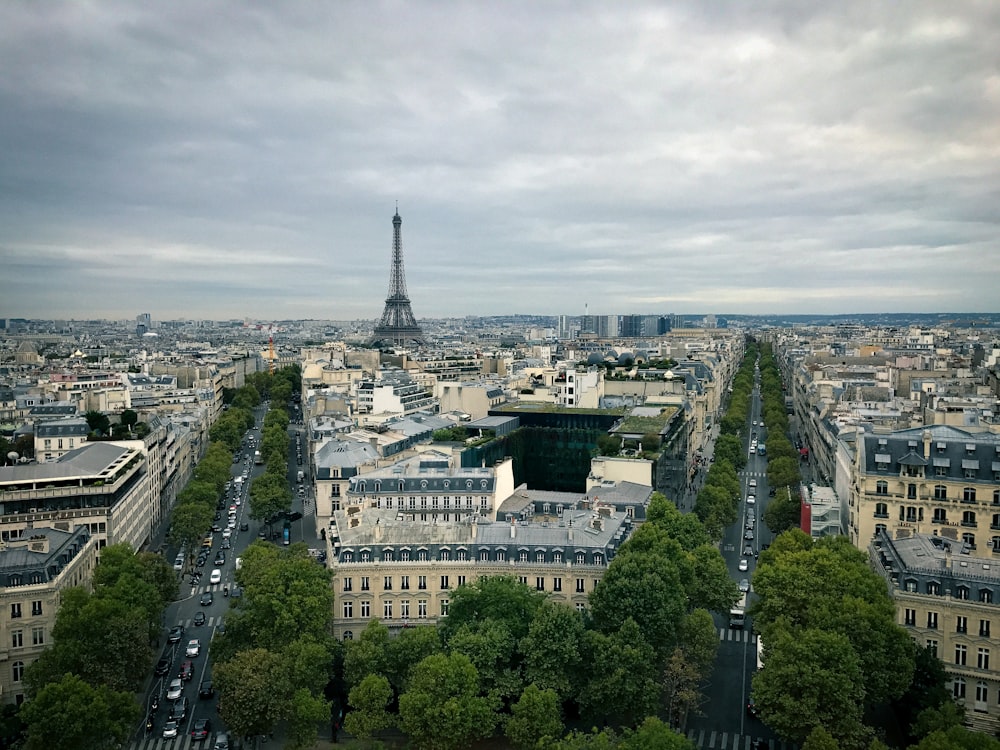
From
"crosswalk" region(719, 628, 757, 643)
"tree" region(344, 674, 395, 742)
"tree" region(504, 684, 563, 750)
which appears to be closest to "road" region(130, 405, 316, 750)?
"tree" region(344, 674, 395, 742)

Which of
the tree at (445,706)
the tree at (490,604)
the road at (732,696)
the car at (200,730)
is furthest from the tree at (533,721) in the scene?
the car at (200,730)

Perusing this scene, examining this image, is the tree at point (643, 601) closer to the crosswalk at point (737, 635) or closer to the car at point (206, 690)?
the crosswalk at point (737, 635)

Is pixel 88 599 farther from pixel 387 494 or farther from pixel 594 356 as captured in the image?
pixel 594 356

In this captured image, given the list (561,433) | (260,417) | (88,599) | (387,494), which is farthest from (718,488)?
(260,417)

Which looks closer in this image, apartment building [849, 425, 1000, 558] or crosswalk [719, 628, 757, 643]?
crosswalk [719, 628, 757, 643]

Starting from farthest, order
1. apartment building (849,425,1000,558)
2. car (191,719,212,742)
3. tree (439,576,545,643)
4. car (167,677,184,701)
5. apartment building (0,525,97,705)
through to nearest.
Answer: apartment building (849,425,1000,558), car (167,677,184,701), apartment building (0,525,97,705), tree (439,576,545,643), car (191,719,212,742)

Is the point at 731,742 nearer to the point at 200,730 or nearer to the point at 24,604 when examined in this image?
the point at 200,730

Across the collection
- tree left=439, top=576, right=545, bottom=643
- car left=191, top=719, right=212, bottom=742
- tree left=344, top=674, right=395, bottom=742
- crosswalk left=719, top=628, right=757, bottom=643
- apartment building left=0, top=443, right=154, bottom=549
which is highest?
apartment building left=0, top=443, right=154, bottom=549

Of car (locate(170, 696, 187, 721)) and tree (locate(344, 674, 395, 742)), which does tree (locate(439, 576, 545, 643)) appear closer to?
tree (locate(344, 674, 395, 742))
